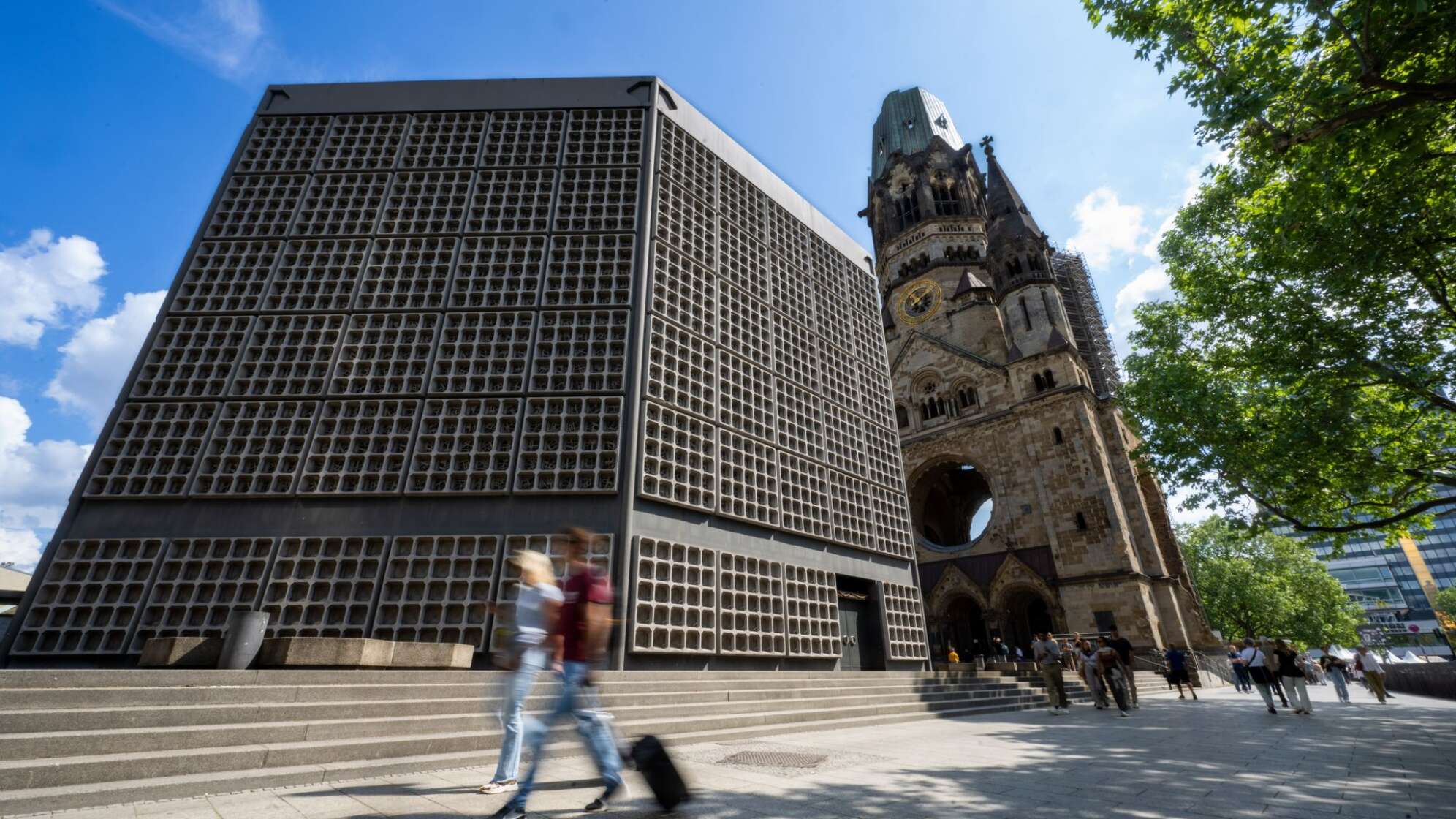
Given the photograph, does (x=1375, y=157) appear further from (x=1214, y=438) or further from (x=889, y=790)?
Answer: (x=889, y=790)

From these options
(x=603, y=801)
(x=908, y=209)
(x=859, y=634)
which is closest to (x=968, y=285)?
(x=908, y=209)

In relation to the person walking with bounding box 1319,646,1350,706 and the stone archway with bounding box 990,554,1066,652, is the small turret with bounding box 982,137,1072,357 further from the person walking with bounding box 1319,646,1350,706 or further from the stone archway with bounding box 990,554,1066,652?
the person walking with bounding box 1319,646,1350,706

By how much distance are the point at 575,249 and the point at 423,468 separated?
6.42 meters

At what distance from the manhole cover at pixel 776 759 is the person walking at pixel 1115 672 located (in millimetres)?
9333

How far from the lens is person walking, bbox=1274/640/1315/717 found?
12.0 m

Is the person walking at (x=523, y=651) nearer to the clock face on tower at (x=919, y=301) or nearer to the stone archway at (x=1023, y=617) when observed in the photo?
the stone archway at (x=1023, y=617)

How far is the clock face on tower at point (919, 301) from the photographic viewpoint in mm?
41031

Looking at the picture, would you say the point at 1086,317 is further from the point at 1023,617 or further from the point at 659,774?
the point at 659,774

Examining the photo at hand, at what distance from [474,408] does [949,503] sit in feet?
108

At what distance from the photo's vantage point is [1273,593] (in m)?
43.4

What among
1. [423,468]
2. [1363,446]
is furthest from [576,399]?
[1363,446]

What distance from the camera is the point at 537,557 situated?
4719 millimetres

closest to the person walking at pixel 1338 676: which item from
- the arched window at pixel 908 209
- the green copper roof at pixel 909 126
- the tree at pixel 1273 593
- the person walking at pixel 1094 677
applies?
the person walking at pixel 1094 677

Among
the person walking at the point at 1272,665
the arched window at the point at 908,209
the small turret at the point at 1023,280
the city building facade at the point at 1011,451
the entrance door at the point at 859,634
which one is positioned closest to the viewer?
the person walking at the point at 1272,665
